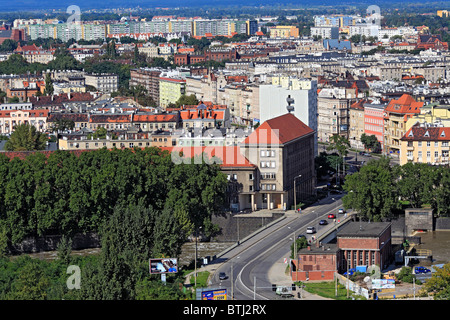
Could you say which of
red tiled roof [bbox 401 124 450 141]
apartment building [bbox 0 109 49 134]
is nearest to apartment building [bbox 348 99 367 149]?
red tiled roof [bbox 401 124 450 141]

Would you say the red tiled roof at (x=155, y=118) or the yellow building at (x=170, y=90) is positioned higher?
the red tiled roof at (x=155, y=118)

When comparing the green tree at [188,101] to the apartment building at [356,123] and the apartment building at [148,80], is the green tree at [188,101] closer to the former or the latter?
the apartment building at [148,80]

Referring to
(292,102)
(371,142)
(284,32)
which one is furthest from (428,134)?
(284,32)

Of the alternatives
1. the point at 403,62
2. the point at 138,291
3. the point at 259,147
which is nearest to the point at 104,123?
the point at 259,147

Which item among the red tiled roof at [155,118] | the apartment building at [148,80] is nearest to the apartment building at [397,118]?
the red tiled roof at [155,118]

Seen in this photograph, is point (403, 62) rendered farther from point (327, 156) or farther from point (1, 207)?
point (1, 207)
